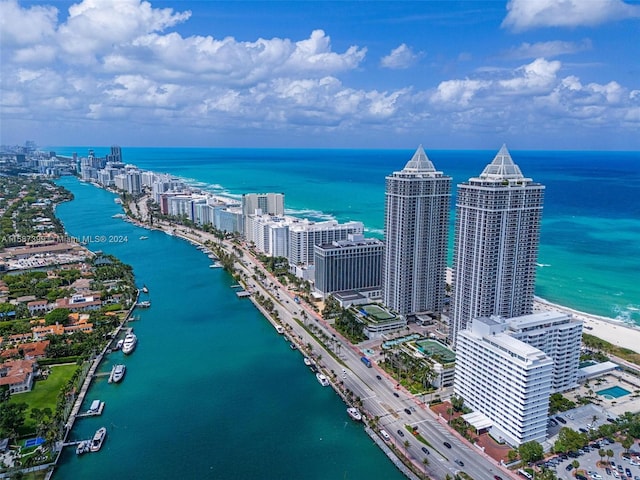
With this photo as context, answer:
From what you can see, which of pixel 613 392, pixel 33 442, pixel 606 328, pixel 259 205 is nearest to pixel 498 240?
pixel 613 392

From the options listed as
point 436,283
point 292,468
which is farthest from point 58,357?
point 436,283

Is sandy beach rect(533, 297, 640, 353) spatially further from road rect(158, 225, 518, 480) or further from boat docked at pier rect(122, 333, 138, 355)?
boat docked at pier rect(122, 333, 138, 355)

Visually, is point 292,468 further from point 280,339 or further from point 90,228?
point 90,228

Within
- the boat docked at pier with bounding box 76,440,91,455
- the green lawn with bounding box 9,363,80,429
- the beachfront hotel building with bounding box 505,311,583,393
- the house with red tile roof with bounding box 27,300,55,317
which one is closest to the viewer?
the boat docked at pier with bounding box 76,440,91,455

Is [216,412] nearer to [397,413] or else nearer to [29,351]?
[397,413]

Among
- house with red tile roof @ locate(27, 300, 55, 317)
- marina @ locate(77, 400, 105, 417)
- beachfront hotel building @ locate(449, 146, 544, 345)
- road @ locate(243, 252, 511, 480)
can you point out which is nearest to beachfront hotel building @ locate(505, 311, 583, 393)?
beachfront hotel building @ locate(449, 146, 544, 345)
